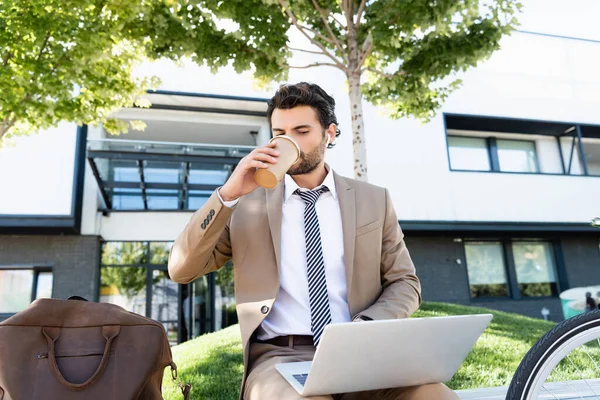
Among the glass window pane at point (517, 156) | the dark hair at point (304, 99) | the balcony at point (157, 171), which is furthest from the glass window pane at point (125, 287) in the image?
the glass window pane at point (517, 156)

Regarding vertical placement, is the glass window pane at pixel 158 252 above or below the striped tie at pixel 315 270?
above

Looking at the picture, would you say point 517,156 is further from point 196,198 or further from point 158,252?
point 158,252

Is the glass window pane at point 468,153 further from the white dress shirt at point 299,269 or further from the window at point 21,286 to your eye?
the white dress shirt at point 299,269

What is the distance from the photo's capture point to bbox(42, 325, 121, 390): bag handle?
4.90ft

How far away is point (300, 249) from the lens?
80.4 inches

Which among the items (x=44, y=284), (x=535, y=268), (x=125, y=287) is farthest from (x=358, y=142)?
(x=535, y=268)

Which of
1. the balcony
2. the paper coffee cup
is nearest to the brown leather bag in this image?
the paper coffee cup

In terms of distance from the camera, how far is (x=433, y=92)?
7418 mm

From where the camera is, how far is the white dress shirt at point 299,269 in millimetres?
1921

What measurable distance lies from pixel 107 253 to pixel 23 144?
3210mm

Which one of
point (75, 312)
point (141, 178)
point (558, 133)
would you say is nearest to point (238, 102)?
point (141, 178)

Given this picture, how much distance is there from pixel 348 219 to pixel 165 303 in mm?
10817

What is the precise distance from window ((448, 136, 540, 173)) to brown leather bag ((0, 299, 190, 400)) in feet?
46.0

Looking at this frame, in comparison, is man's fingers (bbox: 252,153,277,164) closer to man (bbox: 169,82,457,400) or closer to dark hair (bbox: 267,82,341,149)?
man (bbox: 169,82,457,400)
